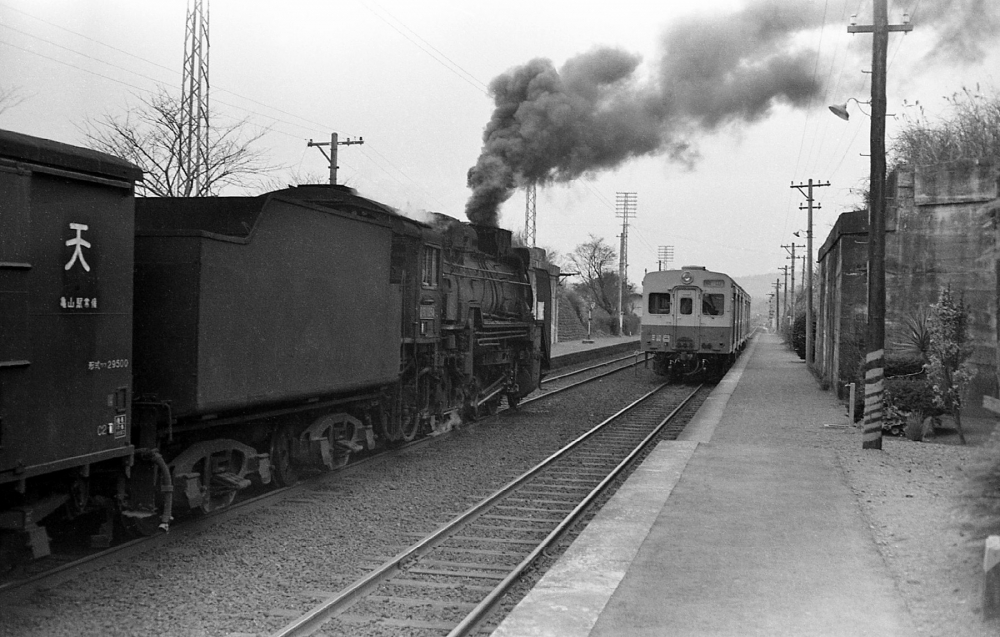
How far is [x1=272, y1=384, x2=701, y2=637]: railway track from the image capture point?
16.7 feet

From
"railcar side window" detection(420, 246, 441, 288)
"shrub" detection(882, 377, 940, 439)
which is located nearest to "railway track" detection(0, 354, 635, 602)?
"railcar side window" detection(420, 246, 441, 288)

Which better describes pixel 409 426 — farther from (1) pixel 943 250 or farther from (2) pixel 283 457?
(1) pixel 943 250

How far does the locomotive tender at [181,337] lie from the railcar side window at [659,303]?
1396 centimetres

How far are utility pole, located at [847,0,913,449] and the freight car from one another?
11.5 m

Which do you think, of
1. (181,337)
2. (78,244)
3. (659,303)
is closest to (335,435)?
(181,337)

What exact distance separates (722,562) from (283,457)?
433 centimetres

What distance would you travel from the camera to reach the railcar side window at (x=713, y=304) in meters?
24.0

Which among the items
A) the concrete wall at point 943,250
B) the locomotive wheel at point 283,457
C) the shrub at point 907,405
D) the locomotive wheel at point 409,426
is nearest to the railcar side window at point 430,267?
the locomotive wheel at point 409,426

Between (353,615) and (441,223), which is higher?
(441,223)

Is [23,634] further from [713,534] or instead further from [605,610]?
[713,534]

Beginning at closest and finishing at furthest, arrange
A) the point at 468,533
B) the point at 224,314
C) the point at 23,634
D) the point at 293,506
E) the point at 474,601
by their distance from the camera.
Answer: the point at 23,634 → the point at 474,601 → the point at 224,314 → the point at 468,533 → the point at 293,506

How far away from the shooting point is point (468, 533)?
24.1 ft

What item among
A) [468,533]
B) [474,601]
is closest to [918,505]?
[468,533]

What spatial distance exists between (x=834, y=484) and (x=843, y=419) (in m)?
6.41
